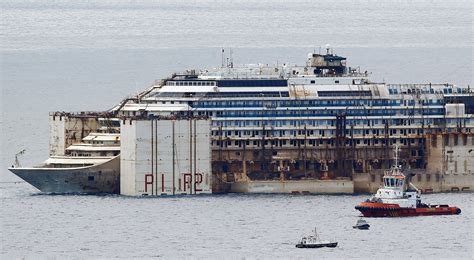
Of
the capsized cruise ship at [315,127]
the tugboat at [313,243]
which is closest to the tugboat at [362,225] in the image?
the tugboat at [313,243]

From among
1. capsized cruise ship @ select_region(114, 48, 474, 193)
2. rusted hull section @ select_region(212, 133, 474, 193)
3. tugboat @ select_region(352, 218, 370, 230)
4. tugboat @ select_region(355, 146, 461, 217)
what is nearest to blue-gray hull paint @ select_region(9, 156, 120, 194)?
capsized cruise ship @ select_region(114, 48, 474, 193)

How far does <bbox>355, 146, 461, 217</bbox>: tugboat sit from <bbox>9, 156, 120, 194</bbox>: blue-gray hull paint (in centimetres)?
1544

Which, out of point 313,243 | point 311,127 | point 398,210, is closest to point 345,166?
point 311,127

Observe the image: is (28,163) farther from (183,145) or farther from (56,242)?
(56,242)

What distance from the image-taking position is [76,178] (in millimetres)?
140500

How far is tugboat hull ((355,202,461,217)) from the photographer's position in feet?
428

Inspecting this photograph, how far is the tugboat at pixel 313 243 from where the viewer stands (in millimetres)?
116625

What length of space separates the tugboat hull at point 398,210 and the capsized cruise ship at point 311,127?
1174 centimetres

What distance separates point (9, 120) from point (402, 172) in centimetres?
5474

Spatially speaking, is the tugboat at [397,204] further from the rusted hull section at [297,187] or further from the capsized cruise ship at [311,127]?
the capsized cruise ship at [311,127]

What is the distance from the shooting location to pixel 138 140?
139m

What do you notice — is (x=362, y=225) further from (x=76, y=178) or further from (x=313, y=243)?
(x=76, y=178)

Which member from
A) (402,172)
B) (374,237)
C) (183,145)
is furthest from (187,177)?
(374,237)

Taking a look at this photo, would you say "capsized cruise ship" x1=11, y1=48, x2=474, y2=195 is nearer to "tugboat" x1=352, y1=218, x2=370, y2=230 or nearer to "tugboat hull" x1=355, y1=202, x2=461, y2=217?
"tugboat hull" x1=355, y1=202, x2=461, y2=217
